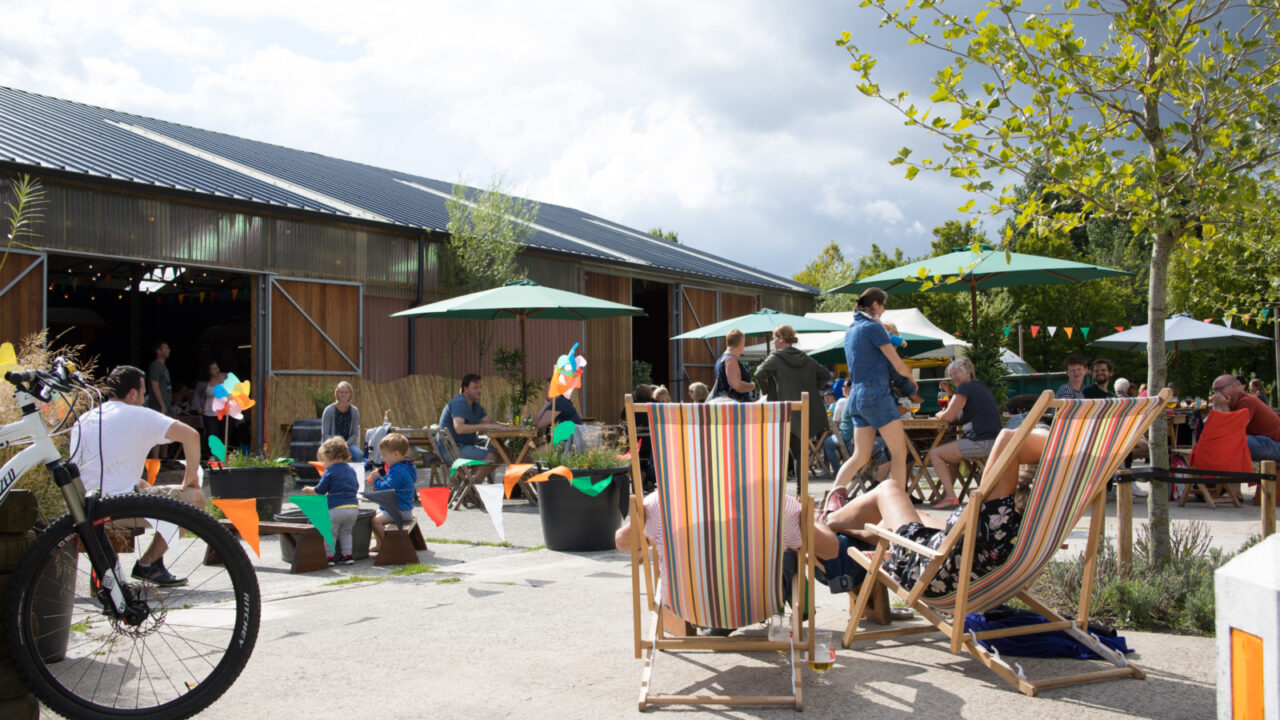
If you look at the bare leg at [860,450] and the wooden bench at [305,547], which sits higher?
the bare leg at [860,450]

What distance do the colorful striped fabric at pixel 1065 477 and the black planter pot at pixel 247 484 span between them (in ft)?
19.1

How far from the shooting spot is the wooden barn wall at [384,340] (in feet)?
45.2

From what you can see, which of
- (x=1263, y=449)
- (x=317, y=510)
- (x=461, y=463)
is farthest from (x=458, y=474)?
(x=1263, y=449)

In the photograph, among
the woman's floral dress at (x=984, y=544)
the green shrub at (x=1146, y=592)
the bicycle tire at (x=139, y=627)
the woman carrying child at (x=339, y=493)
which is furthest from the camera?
the woman carrying child at (x=339, y=493)

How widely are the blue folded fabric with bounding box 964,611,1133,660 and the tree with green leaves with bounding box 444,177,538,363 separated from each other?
11665 mm

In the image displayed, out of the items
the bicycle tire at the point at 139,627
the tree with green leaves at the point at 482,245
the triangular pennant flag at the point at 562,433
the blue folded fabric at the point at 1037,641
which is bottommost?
the blue folded fabric at the point at 1037,641

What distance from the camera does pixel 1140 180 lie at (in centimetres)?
477

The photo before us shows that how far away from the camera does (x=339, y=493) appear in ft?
19.8

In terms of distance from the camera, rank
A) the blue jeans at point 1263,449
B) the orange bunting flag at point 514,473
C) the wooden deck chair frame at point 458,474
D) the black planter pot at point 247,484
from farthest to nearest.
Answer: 1. the wooden deck chair frame at point 458,474
2. the blue jeans at point 1263,449
3. the black planter pot at point 247,484
4. the orange bunting flag at point 514,473

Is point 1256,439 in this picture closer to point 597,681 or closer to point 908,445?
point 908,445

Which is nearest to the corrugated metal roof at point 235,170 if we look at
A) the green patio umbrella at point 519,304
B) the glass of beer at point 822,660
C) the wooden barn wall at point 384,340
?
the wooden barn wall at point 384,340

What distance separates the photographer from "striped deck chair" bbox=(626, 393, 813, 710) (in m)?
3.10

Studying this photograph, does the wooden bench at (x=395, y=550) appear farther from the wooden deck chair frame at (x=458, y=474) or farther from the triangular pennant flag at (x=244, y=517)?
the wooden deck chair frame at (x=458, y=474)

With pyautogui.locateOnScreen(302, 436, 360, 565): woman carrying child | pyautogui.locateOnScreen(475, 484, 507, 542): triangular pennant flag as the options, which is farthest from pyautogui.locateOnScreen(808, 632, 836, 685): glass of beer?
pyautogui.locateOnScreen(302, 436, 360, 565): woman carrying child
